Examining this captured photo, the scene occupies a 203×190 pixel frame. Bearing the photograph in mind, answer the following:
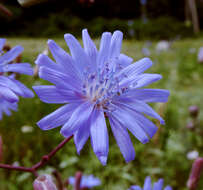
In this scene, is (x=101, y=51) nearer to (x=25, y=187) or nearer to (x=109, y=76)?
(x=109, y=76)

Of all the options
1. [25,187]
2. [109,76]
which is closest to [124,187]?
[25,187]

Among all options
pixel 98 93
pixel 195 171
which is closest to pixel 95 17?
pixel 195 171

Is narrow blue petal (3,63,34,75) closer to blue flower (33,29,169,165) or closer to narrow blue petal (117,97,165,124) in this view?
blue flower (33,29,169,165)

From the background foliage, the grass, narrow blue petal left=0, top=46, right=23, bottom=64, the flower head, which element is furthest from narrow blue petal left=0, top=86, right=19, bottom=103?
the background foliage

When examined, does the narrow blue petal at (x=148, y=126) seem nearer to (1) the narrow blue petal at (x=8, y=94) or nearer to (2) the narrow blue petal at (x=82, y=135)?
(2) the narrow blue petal at (x=82, y=135)

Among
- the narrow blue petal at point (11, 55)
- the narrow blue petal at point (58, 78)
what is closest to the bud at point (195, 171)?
the narrow blue petal at point (58, 78)

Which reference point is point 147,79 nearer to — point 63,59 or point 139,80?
point 139,80
